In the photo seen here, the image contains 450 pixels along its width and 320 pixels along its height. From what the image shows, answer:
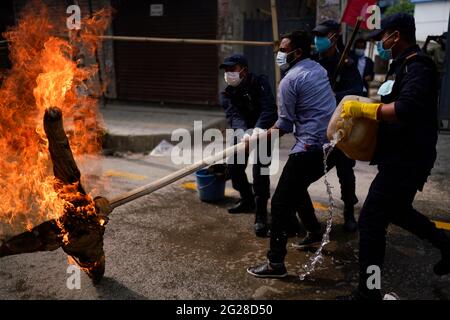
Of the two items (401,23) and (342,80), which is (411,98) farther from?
(342,80)

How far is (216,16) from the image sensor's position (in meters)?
10.4

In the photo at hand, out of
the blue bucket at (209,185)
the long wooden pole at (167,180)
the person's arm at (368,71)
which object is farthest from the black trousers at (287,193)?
the person's arm at (368,71)

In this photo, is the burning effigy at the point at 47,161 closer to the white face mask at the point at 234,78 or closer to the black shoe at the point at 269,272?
the black shoe at the point at 269,272

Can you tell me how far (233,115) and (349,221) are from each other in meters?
1.85

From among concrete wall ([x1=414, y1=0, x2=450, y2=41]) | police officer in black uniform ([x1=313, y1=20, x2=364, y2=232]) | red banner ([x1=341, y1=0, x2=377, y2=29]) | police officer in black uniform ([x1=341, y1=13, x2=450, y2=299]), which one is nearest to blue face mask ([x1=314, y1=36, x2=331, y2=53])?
police officer in black uniform ([x1=313, y1=20, x2=364, y2=232])

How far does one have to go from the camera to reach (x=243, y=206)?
523cm

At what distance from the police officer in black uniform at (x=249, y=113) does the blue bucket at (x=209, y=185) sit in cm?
28

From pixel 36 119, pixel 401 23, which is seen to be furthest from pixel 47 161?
pixel 401 23

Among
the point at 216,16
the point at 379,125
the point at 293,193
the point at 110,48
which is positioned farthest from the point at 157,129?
the point at 379,125

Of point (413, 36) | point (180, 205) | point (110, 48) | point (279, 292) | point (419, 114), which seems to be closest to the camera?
point (419, 114)

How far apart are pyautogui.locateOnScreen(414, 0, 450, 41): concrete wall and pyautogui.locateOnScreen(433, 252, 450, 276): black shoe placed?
22.7 m

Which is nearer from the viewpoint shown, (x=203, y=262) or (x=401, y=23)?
(x=401, y=23)

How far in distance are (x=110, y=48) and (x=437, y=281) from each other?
10806 millimetres
